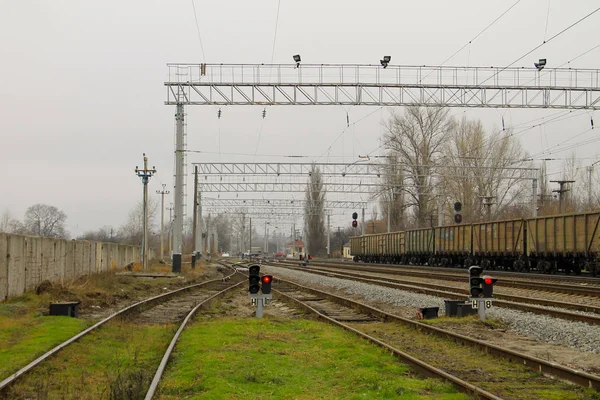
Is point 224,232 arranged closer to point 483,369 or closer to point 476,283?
point 476,283

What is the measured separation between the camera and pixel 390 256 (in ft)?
202

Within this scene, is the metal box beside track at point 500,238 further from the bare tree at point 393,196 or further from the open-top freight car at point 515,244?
the bare tree at point 393,196

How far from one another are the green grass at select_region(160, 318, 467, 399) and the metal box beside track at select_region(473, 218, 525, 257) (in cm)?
2618

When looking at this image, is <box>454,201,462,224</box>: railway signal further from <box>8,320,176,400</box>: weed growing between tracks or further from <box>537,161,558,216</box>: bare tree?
<box>8,320,176,400</box>: weed growing between tracks

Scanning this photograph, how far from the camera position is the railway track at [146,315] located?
752 cm

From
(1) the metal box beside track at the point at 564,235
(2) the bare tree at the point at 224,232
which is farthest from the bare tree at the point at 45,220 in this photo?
(1) the metal box beside track at the point at 564,235

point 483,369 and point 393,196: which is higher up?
point 393,196

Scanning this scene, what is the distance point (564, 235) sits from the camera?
102ft

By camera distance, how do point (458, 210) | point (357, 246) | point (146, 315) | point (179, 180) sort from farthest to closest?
point (357, 246) → point (458, 210) → point (179, 180) → point (146, 315)

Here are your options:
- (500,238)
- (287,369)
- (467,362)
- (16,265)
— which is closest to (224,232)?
(500,238)

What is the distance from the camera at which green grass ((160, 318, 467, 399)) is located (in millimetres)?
7309

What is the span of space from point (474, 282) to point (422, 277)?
18735 millimetres

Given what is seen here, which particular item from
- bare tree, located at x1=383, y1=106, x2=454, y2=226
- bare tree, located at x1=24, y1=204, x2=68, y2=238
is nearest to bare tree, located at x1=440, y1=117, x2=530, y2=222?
bare tree, located at x1=383, y1=106, x2=454, y2=226

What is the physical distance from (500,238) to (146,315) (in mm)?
26591
